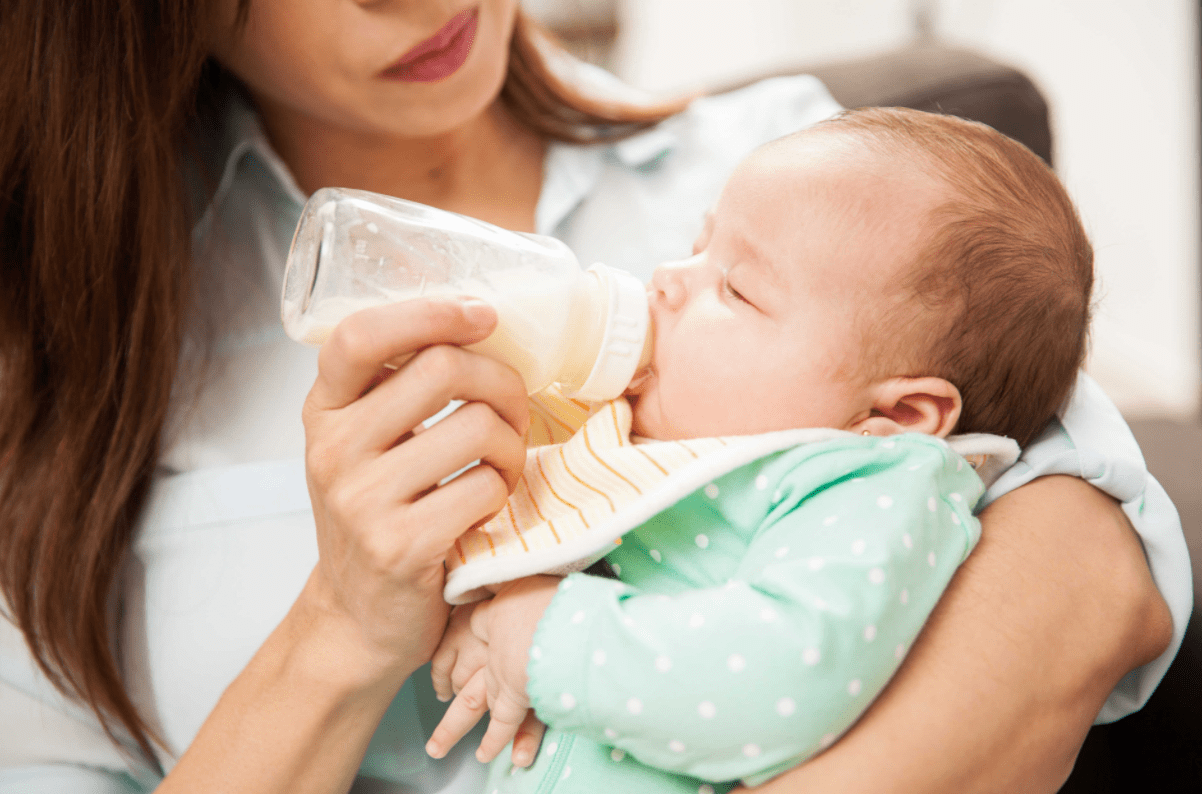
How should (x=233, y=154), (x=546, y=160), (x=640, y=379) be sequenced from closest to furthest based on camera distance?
(x=640, y=379)
(x=233, y=154)
(x=546, y=160)

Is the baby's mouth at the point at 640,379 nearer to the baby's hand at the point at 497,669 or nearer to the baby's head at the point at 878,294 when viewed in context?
the baby's head at the point at 878,294

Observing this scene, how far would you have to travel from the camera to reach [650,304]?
32.2 inches

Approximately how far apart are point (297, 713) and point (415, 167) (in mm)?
755

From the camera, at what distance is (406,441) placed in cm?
71

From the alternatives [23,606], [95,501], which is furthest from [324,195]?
[23,606]

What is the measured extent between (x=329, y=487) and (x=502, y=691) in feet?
0.72

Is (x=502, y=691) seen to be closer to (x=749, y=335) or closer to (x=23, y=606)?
(x=749, y=335)

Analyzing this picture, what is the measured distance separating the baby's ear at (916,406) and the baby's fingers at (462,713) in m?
0.39

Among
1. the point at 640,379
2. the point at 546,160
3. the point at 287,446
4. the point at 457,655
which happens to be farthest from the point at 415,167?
the point at 457,655

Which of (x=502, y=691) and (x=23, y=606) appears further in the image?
(x=23, y=606)

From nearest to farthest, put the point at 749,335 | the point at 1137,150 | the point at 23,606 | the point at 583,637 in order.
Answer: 1. the point at 583,637
2. the point at 749,335
3. the point at 23,606
4. the point at 1137,150

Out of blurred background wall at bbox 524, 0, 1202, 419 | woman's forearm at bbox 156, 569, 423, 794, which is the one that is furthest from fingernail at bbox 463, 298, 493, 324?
blurred background wall at bbox 524, 0, 1202, 419

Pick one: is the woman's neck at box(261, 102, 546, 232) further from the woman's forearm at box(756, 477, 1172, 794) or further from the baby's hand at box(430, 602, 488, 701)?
the woman's forearm at box(756, 477, 1172, 794)

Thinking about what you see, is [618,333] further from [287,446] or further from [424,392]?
[287,446]
